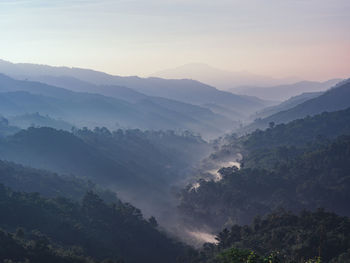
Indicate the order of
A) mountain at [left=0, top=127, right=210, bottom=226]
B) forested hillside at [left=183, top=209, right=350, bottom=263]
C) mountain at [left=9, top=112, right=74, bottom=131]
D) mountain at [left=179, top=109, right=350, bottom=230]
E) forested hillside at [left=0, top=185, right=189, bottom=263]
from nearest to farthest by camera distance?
forested hillside at [left=183, top=209, right=350, bottom=263] < forested hillside at [left=0, top=185, right=189, bottom=263] < mountain at [left=179, top=109, right=350, bottom=230] < mountain at [left=0, top=127, right=210, bottom=226] < mountain at [left=9, top=112, right=74, bottom=131]

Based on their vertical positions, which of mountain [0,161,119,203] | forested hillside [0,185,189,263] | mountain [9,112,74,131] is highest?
mountain [9,112,74,131]

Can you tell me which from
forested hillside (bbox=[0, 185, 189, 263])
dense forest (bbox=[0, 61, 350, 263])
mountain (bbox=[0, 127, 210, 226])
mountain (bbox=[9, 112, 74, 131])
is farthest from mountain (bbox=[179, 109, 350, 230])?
mountain (bbox=[9, 112, 74, 131])

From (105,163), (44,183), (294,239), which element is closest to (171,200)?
(105,163)

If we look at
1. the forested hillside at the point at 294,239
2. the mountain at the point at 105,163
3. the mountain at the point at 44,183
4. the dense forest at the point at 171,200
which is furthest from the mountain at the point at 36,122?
the forested hillside at the point at 294,239

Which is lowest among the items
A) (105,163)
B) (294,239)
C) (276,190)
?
(294,239)

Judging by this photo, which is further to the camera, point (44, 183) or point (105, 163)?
point (105, 163)

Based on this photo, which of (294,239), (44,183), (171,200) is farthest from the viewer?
(171,200)

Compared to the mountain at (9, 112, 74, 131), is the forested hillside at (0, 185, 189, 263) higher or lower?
lower

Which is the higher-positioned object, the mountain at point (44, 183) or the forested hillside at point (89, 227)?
the mountain at point (44, 183)

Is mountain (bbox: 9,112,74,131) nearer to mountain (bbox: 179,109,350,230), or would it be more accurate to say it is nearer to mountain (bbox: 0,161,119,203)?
mountain (bbox: 0,161,119,203)

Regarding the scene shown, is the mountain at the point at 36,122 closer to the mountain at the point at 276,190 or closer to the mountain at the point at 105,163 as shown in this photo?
the mountain at the point at 105,163

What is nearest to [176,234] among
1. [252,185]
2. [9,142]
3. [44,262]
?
[252,185]

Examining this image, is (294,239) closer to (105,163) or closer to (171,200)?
(171,200)
